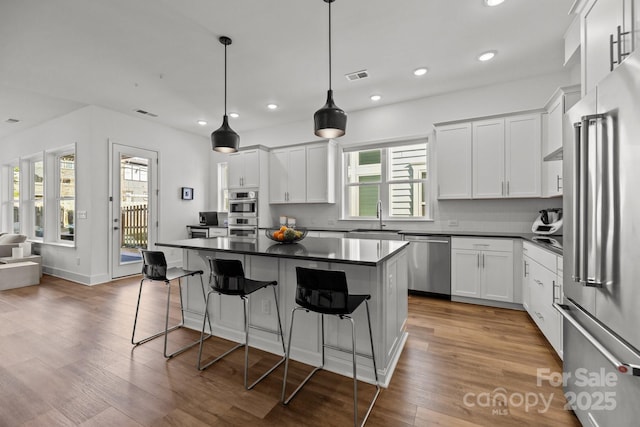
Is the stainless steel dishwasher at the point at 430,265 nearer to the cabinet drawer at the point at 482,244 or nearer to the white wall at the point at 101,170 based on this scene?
the cabinet drawer at the point at 482,244

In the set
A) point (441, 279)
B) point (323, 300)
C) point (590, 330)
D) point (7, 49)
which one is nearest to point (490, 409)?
point (590, 330)

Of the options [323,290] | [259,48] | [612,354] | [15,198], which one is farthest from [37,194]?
[612,354]

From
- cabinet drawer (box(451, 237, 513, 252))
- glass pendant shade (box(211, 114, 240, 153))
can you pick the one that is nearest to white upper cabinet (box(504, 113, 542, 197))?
cabinet drawer (box(451, 237, 513, 252))

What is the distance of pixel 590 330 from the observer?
57.4 inches

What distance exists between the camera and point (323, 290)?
5.90 ft

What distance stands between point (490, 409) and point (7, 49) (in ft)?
18.2

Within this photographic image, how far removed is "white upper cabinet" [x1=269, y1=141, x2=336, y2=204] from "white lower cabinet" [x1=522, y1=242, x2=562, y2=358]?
3.03m

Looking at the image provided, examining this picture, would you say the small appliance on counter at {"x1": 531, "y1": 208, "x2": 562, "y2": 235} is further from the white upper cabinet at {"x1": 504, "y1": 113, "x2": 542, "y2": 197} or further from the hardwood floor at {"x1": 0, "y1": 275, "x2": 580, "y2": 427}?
the hardwood floor at {"x1": 0, "y1": 275, "x2": 580, "y2": 427}

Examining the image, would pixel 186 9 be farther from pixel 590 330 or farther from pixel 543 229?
pixel 543 229

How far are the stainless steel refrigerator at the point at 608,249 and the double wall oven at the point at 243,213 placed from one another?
4678mm

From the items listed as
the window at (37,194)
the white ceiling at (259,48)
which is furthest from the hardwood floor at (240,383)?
the window at (37,194)

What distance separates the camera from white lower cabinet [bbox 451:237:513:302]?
353cm

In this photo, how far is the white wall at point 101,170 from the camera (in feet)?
15.7

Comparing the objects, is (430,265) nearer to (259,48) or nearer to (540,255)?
(540,255)
